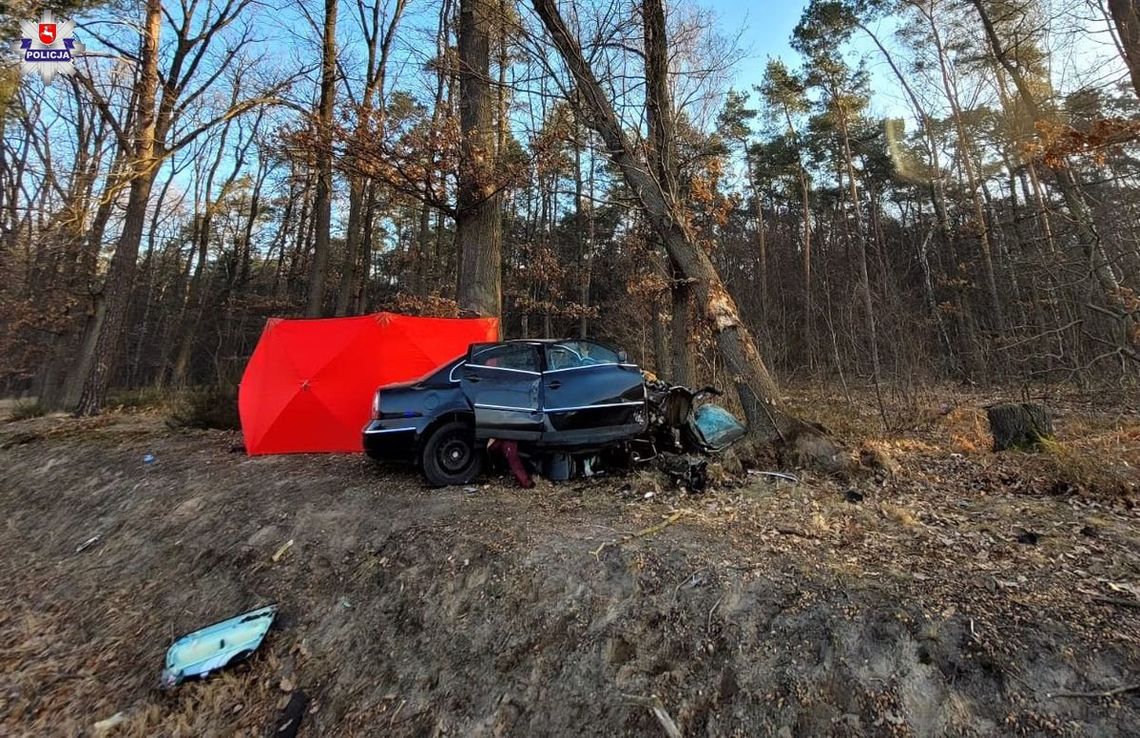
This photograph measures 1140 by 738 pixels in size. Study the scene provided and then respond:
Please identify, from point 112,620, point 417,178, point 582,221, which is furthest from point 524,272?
point 112,620

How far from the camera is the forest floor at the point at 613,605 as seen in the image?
291cm

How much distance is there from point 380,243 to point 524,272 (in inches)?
414

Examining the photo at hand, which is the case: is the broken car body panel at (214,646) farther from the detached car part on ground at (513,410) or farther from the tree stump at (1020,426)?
the tree stump at (1020,426)

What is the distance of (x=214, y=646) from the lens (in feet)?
13.3

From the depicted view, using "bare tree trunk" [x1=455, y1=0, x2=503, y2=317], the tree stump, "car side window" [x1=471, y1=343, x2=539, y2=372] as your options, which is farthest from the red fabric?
the tree stump

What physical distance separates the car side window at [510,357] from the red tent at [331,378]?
2277 mm

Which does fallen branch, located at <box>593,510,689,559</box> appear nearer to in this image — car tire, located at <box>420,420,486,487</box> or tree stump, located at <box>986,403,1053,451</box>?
car tire, located at <box>420,420,486,487</box>

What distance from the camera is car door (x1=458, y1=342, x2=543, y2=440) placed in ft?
20.2

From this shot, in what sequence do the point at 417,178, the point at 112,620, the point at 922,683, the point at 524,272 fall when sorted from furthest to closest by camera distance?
the point at 524,272
the point at 417,178
the point at 112,620
the point at 922,683

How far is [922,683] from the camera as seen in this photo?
2846 millimetres

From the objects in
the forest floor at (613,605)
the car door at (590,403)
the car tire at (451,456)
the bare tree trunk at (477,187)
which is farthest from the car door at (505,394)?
the bare tree trunk at (477,187)

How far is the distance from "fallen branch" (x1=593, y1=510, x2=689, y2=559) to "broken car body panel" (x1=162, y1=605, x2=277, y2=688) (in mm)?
2547

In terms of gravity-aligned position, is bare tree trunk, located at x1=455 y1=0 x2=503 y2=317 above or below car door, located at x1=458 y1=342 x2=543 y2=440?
above

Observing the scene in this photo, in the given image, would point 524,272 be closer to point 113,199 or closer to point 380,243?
point 380,243
